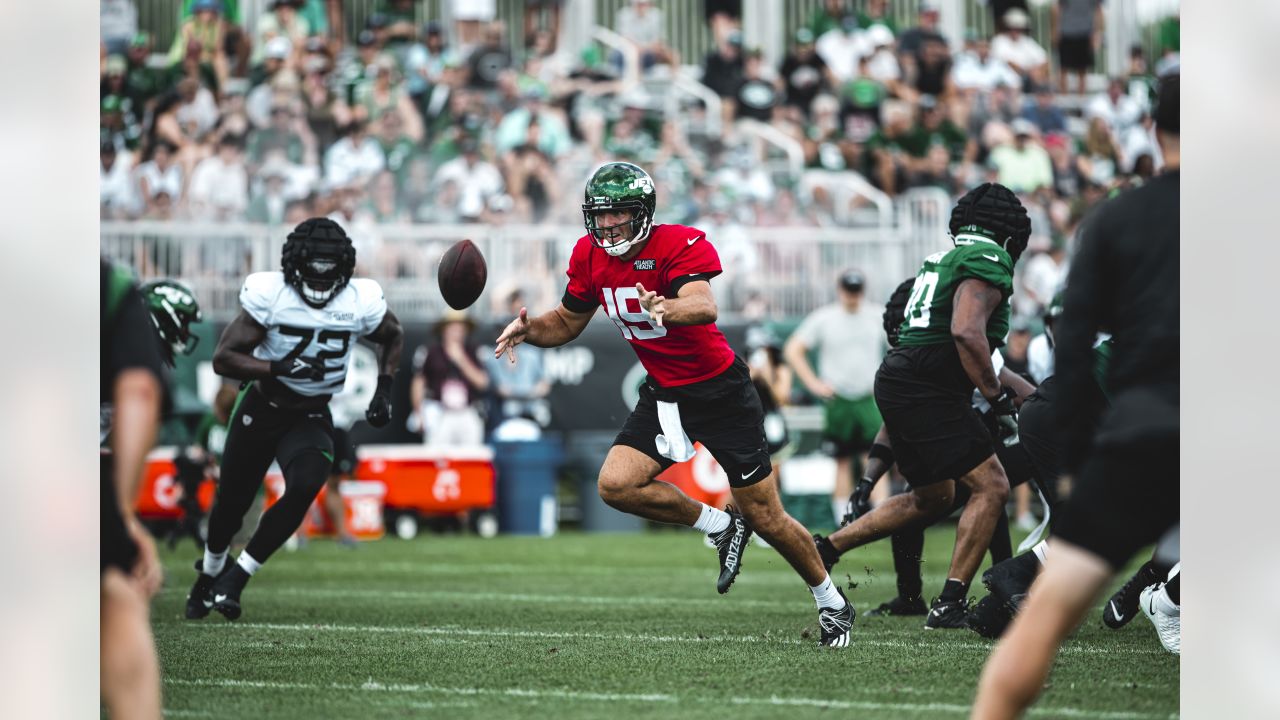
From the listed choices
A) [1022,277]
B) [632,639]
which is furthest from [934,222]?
[632,639]

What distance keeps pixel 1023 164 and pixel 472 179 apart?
19.3 feet

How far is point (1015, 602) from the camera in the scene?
6.38 m

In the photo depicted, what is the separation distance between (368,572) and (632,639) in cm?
387

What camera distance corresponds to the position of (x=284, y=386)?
729 centimetres

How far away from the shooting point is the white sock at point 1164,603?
20.0 ft

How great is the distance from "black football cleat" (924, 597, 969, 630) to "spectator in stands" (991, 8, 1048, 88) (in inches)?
505

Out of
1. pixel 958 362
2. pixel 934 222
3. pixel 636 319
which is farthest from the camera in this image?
pixel 934 222

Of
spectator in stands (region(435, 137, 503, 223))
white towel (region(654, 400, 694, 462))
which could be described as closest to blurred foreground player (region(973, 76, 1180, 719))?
white towel (region(654, 400, 694, 462))

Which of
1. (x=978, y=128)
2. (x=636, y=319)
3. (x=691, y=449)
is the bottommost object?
(x=691, y=449)

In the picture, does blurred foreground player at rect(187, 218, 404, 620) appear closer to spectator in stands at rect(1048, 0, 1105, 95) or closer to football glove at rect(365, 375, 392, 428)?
football glove at rect(365, 375, 392, 428)

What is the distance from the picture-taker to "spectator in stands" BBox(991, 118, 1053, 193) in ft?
55.8

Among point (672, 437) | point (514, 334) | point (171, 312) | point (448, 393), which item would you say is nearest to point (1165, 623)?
point (672, 437)
